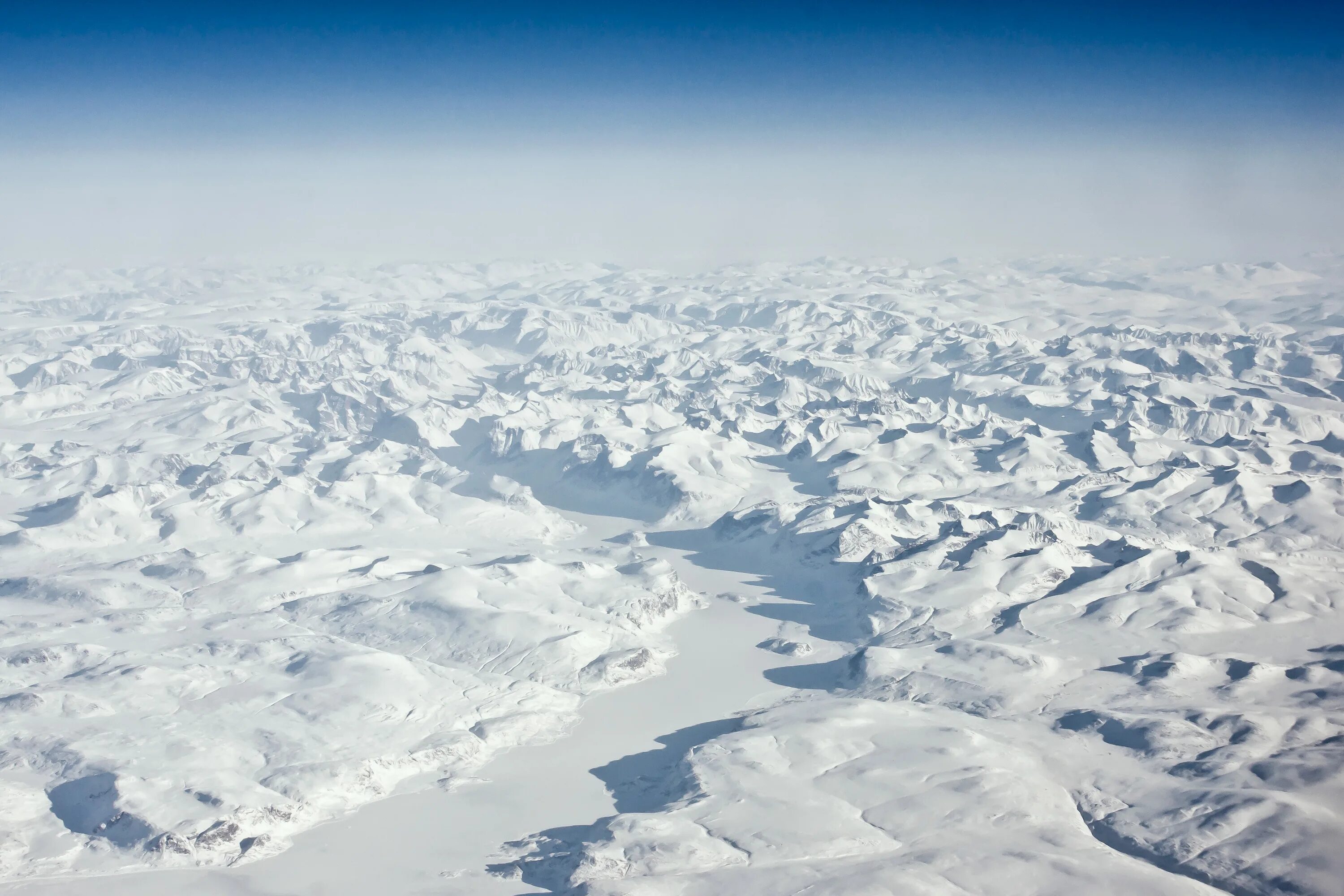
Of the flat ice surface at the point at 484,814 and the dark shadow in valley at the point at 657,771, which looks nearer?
the flat ice surface at the point at 484,814

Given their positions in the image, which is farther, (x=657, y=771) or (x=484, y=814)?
(x=657, y=771)

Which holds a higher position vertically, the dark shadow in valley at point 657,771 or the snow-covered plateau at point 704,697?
the snow-covered plateau at point 704,697

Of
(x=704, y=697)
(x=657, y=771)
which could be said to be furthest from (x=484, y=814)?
(x=704, y=697)

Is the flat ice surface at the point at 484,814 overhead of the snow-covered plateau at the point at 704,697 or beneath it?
beneath

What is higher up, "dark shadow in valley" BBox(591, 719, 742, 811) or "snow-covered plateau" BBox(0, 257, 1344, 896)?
"snow-covered plateau" BBox(0, 257, 1344, 896)

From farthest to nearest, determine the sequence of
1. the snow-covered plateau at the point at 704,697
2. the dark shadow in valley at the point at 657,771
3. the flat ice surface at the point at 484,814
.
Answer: the dark shadow in valley at the point at 657,771, the flat ice surface at the point at 484,814, the snow-covered plateau at the point at 704,697

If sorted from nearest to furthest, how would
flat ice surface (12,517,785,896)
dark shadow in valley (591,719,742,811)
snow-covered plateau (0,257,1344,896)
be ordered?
snow-covered plateau (0,257,1344,896), flat ice surface (12,517,785,896), dark shadow in valley (591,719,742,811)

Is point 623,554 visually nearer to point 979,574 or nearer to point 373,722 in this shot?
point 979,574

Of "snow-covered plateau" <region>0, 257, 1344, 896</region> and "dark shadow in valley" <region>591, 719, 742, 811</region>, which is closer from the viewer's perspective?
"snow-covered plateau" <region>0, 257, 1344, 896</region>

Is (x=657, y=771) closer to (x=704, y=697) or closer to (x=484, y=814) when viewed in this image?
(x=484, y=814)

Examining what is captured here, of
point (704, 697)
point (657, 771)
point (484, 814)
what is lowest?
point (704, 697)

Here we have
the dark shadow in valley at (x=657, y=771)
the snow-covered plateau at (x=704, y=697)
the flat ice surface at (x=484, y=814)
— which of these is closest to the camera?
the snow-covered plateau at (x=704, y=697)

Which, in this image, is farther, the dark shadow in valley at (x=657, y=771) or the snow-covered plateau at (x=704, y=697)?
the dark shadow in valley at (x=657, y=771)
